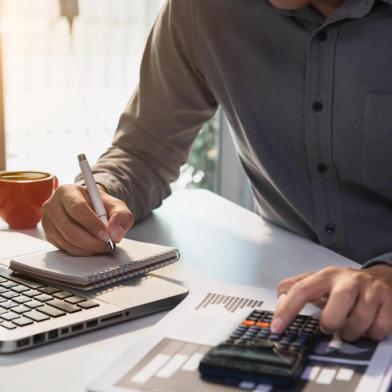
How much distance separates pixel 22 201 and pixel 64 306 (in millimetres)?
469

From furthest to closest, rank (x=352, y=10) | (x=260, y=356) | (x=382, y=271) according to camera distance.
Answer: (x=352, y=10) → (x=382, y=271) → (x=260, y=356)

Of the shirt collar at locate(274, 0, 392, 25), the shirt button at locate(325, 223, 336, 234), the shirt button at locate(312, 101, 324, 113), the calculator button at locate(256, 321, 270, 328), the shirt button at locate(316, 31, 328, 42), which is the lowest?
the shirt button at locate(325, 223, 336, 234)

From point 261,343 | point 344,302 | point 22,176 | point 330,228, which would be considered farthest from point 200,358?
point 22,176

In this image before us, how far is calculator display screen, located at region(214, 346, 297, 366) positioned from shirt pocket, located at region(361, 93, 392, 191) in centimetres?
64

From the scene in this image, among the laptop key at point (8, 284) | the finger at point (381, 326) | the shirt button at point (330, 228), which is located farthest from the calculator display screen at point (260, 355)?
the shirt button at point (330, 228)

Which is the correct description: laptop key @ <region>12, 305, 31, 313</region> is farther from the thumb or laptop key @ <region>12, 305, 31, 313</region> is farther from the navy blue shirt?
the navy blue shirt

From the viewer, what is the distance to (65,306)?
2.94 ft

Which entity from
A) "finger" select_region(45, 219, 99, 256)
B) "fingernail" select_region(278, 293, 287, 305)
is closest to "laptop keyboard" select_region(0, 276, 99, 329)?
"finger" select_region(45, 219, 99, 256)

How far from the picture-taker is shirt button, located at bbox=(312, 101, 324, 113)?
51.9 inches

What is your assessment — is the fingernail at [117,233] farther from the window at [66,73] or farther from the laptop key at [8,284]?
the window at [66,73]

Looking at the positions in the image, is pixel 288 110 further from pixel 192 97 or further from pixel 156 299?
pixel 156 299

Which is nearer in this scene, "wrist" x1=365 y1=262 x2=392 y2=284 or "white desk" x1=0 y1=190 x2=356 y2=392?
"white desk" x1=0 y1=190 x2=356 y2=392

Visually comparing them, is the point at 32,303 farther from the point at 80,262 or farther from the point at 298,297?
the point at 298,297

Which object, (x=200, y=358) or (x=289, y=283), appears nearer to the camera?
(x=200, y=358)
